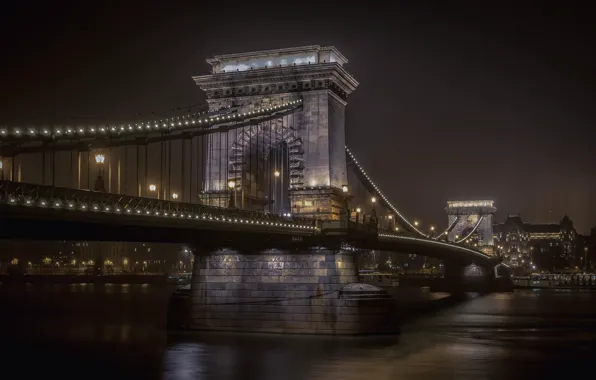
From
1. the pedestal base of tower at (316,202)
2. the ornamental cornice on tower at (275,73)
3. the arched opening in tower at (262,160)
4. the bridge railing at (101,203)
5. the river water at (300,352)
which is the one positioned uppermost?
the ornamental cornice on tower at (275,73)

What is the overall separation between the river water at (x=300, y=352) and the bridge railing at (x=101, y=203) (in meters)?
7.35

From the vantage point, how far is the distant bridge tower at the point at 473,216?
601 ft

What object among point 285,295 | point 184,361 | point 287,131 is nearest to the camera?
point 184,361

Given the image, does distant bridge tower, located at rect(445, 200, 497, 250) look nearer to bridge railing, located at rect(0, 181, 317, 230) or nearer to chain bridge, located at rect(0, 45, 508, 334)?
chain bridge, located at rect(0, 45, 508, 334)

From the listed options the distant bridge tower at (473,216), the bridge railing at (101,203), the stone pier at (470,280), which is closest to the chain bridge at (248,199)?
the bridge railing at (101,203)

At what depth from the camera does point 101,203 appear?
35812 millimetres

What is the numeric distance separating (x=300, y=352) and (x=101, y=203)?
15713 millimetres

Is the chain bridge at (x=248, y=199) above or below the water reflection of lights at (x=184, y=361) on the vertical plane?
above

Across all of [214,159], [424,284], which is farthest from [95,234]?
[424,284]

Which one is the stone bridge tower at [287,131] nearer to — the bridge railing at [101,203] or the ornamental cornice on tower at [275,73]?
the ornamental cornice on tower at [275,73]

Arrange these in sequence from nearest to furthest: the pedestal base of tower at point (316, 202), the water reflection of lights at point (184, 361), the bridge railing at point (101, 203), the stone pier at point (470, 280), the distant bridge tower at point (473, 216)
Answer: the bridge railing at point (101, 203) → the water reflection of lights at point (184, 361) → the pedestal base of tower at point (316, 202) → the stone pier at point (470, 280) → the distant bridge tower at point (473, 216)

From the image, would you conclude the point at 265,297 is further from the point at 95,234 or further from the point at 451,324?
the point at 451,324

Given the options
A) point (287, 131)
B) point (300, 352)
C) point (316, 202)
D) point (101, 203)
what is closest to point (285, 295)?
point (300, 352)

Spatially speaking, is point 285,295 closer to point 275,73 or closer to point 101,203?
point 275,73
